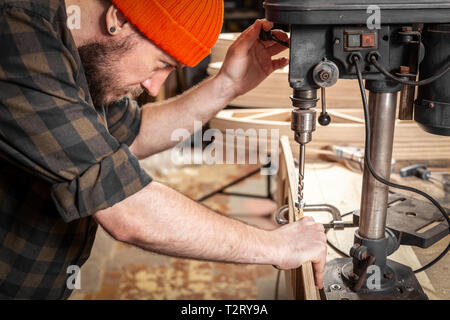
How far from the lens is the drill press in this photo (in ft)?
2.67

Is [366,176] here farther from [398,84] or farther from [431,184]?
[431,184]

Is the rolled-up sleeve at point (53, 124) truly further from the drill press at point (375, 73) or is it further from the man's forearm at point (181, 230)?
the drill press at point (375, 73)

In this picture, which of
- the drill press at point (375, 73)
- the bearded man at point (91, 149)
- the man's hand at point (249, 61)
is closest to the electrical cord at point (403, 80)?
the drill press at point (375, 73)

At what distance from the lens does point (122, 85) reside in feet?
3.73

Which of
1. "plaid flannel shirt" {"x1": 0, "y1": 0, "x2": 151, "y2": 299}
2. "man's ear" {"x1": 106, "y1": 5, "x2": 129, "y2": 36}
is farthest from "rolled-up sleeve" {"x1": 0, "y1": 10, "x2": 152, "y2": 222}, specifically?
"man's ear" {"x1": 106, "y1": 5, "x2": 129, "y2": 36}

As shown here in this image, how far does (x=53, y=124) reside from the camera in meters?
0.81

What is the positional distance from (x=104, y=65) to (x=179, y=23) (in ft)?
0.65

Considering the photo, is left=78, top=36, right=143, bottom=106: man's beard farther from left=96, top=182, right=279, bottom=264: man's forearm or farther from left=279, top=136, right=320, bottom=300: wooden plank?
left=279, top=136, right=320, bottom=300: wooden plank

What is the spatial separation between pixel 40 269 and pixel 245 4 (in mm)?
4673

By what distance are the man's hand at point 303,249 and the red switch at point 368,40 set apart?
14.2 inches

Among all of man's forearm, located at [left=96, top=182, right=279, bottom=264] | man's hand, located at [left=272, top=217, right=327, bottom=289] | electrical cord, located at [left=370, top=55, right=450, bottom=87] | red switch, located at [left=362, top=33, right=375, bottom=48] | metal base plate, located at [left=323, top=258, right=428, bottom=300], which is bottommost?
metal base plate, located at [left=323, top=258, right=428, bottom=300]

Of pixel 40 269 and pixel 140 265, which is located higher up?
pixel 40 269

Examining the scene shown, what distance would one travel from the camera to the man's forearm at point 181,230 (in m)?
0.89
